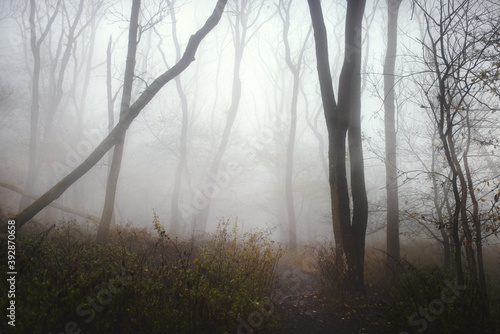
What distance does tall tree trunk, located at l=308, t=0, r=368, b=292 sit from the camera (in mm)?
4449

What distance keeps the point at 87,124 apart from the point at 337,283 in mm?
25519

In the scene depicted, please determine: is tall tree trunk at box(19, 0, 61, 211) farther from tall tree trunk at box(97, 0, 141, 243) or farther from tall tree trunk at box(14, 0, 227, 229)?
tall tree trunk at box(14, 0, 227, 229)

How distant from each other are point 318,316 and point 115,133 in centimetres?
568

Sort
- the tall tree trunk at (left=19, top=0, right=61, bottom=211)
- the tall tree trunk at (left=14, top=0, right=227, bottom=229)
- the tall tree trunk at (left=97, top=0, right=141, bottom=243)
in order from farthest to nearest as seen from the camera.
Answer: the tall tree trunk at (left=19, top=0, right=61, bottom=211) < the tall tree trunk at (left=97, top=0, right=141, bottom=243) < the tall tree trunk at (left=14, top=0, right=227, bottom=229)

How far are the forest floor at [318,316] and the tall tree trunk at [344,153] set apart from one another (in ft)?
1.78

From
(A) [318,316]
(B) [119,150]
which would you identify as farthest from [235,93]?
(A) [318,316]

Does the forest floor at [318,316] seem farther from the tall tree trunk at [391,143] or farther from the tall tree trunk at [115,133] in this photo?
the tall tree trunk at [115,133]

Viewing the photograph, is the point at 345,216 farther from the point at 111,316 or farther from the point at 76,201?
the point at 76,201

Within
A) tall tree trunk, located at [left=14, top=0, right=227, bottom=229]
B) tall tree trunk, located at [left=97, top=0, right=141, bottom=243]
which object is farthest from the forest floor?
tall tree trunk, located at [left=97, top=0, right=141, bottom=243]

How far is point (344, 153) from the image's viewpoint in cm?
477

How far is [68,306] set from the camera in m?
2.30

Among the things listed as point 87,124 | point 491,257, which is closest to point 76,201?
point 87,124

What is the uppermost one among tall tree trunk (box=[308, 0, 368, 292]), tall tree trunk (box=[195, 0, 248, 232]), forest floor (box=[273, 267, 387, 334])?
tall tree trunk (box=[195, 0, 248, 232])

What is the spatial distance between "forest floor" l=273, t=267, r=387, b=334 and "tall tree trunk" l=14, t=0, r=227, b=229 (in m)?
4.83
